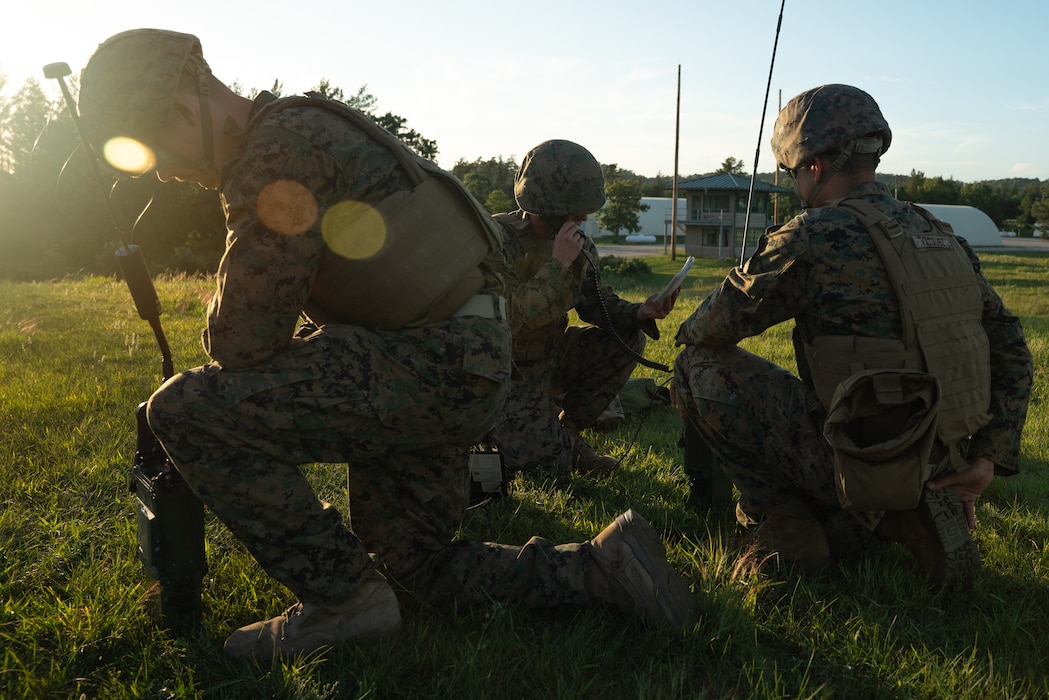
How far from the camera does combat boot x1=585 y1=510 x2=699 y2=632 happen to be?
2867 millimetres

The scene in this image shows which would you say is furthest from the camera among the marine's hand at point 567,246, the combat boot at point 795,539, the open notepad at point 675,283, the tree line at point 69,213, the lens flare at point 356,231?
the tree line at point 69,213

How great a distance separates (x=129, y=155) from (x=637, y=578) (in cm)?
221

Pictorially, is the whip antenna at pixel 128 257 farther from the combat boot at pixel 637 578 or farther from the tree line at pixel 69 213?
the tree line at pixel 69 213

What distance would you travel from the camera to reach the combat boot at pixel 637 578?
287 cm

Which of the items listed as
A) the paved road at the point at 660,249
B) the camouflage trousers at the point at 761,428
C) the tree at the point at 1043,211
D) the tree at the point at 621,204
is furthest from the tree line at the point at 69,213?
the tree at the point at 1043,211

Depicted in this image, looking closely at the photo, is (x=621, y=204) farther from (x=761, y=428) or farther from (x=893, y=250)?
(x=893, y=250)

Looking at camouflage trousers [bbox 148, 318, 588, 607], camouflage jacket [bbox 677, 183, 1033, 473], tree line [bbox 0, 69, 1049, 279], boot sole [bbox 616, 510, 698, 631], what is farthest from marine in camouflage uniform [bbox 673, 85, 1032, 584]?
tree line [bbox 0, 69, 1049, 279]

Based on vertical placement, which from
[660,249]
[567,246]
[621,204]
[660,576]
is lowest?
[660,249]

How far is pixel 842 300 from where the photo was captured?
3.11 meters

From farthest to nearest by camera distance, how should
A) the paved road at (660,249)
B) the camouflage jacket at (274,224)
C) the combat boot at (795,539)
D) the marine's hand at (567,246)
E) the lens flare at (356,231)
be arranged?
1. the paved road at (660,249)
2. the marine's hand at (567,246)
3. the combat boot at (795,539)
4. the lens flare at (356,231)
5. the camouflage jacket at (274,224)

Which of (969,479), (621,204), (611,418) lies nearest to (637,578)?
(969,479)

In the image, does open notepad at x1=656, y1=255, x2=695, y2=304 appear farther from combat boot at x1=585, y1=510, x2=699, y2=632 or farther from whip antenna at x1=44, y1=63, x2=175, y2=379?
whip antenna at x1=44, y1=63, x2=175, y2=379

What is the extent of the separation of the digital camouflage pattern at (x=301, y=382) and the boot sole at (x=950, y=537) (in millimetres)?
1380

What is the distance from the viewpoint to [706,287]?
72.5ft
